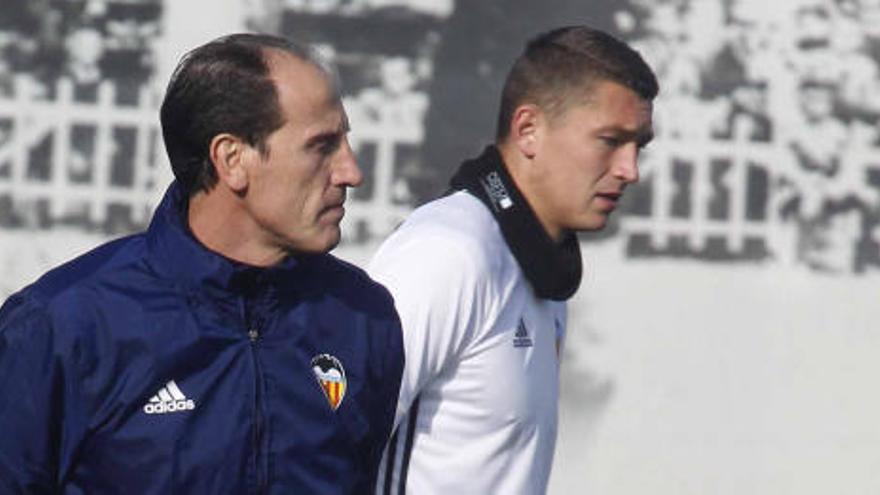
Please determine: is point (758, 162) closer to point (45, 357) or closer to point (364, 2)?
point (364, 2)

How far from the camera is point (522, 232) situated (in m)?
3.59

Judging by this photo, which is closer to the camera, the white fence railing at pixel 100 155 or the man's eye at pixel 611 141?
the man's eye at pixel 611 141

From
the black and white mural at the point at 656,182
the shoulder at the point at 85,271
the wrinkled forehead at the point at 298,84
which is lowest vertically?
the black and white mural at the point at 656,182

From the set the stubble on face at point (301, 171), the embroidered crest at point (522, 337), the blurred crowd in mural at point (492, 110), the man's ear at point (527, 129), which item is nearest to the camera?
the stubble on face at point (301, 171)

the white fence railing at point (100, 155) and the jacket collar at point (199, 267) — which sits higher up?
the jacket collar at point (199, 267)

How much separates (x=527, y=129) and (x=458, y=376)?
54 centimetres

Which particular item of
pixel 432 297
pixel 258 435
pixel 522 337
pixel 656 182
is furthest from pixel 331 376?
pixel 656 182

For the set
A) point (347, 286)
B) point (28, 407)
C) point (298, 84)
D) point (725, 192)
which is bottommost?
point (725, 192)

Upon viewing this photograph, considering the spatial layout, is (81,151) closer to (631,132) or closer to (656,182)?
(656,182)

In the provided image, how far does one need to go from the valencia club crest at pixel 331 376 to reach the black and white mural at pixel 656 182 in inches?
118

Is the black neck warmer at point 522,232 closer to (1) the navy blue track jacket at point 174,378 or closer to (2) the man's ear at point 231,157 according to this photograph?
(1) the navy blue track jacket at point 174,378

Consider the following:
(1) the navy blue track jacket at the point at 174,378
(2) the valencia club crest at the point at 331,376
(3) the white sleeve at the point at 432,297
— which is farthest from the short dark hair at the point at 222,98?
(3) the white sleeve at the point at 432,297

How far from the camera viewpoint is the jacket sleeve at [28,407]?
2664 millimetres

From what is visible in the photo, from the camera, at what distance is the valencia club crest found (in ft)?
9.27
